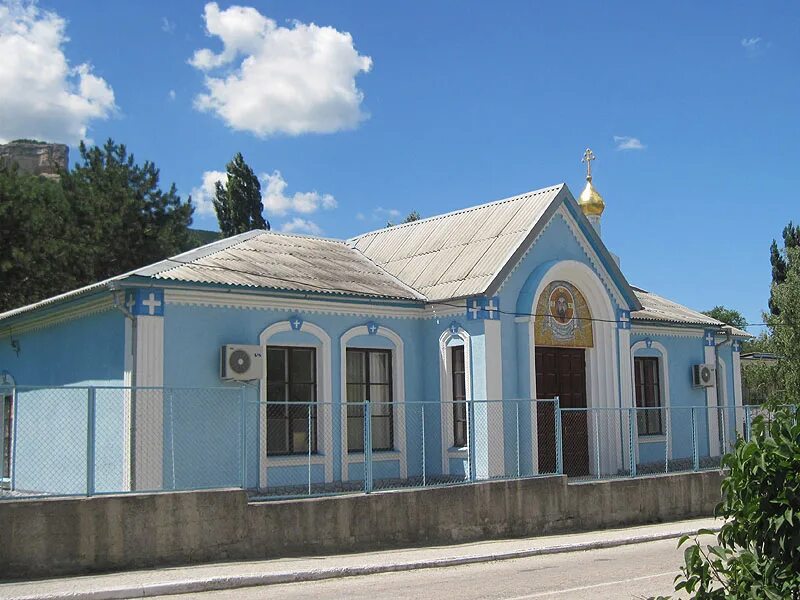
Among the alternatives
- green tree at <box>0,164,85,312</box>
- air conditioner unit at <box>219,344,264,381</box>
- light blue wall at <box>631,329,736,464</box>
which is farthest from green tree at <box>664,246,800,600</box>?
green tree at <box>0,164,85,312</box>

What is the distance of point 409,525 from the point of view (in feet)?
42.7

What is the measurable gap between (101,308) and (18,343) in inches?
158

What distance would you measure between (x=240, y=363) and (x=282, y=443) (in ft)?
5.64

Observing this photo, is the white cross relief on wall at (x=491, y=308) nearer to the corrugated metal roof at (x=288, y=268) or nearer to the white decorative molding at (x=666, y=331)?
the corrugated metal roof at (x=288, y=268)

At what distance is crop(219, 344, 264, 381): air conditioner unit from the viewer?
14.2m

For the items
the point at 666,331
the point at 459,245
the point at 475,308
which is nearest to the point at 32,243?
the point at 459,245

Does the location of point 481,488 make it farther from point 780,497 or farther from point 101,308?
point 780,497

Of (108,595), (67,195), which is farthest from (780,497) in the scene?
(67,195)

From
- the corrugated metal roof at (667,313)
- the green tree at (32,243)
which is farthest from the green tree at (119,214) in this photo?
the corrugated metal roof at (667,313)

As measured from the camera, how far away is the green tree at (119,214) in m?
31.8

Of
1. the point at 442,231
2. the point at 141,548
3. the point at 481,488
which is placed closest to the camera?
the point at 141,548

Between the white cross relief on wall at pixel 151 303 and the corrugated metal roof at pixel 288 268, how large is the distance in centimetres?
31

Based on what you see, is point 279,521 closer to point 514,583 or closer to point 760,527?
point 514,583

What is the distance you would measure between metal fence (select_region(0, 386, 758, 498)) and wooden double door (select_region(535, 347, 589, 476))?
39 mm
